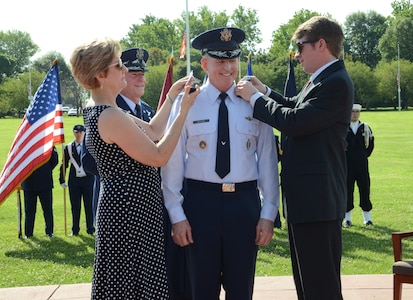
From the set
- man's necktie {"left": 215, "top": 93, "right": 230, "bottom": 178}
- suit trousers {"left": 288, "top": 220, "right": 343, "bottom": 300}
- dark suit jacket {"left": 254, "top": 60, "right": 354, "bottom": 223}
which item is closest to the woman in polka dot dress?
man's necktie {"left": 215, "top": 93, "right": 230, "bottom": 178}

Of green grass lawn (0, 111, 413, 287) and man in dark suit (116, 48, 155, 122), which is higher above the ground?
man in dark suit (116, 48, 155, 122)

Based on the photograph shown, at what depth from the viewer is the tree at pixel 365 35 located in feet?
301

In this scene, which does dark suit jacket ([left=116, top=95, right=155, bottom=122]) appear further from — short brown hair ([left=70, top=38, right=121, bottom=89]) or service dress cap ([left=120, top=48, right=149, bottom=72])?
short brown hair ([left=70, top=38, right=121, bottom=89])

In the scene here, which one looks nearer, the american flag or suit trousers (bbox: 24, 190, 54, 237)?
the american flag

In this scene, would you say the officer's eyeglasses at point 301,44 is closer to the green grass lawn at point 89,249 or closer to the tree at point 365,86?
the green grass lawn at point 89,249

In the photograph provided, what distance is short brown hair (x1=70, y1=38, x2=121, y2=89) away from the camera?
3.19 meters

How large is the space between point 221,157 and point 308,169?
20.3 inches

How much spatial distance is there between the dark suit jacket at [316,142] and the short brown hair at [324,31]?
131 millimetres

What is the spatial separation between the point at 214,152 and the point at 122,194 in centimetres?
66

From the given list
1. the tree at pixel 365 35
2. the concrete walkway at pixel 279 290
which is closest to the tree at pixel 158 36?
the tree at pixel 365 35

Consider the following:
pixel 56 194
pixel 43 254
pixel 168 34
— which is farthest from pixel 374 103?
pixel 43 254

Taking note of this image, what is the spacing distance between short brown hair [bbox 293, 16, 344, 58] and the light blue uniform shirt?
0.57 metres

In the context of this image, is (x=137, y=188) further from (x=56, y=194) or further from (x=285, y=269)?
(x=56, y=194)

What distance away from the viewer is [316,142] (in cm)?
356
